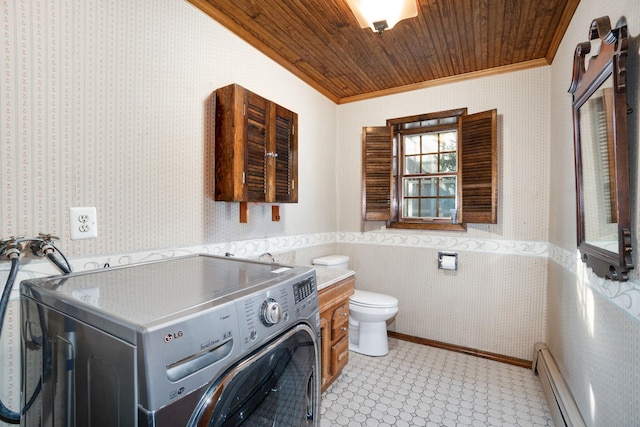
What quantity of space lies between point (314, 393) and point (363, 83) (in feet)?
8.22

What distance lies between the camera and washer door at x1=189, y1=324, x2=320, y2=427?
30.2 inches

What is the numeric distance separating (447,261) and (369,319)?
33.5 inches

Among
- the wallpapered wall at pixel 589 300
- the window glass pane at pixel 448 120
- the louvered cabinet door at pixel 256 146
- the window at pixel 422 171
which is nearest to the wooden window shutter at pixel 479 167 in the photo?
the window at pixel 422 171

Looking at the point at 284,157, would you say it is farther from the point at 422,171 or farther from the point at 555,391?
the point at 555,391

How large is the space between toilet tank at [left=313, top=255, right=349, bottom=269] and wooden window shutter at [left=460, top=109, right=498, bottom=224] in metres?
1.10

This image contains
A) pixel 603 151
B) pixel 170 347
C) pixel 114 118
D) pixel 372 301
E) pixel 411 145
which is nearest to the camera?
pixel 170 347

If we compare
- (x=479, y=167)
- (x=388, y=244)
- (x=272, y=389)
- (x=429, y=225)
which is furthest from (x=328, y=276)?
(x=479, y=167)

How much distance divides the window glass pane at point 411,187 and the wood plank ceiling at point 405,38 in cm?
88

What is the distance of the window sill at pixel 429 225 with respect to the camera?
2.64 meters

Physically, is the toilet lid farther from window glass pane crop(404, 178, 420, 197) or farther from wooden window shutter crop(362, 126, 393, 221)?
window glass pane crop(404, 178, 420, 197)

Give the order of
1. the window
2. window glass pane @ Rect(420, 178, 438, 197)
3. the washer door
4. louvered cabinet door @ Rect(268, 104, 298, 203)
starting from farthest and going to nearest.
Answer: window glass pane @ Rect(420, 178, 438, 197)
the window
louvered cabinet door @ Rect(268, 104, 298, 203)
the washer door

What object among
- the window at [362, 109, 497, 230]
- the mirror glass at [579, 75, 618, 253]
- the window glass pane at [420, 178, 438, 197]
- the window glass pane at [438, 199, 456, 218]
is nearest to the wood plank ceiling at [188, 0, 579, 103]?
the window at [362, 109, 497, 230]

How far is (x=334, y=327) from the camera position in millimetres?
2006

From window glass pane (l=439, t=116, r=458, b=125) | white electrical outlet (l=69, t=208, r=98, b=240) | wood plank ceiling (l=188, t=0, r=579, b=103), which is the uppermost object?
wood plank ceiling (l=188, t=0, r=579, b=103)
